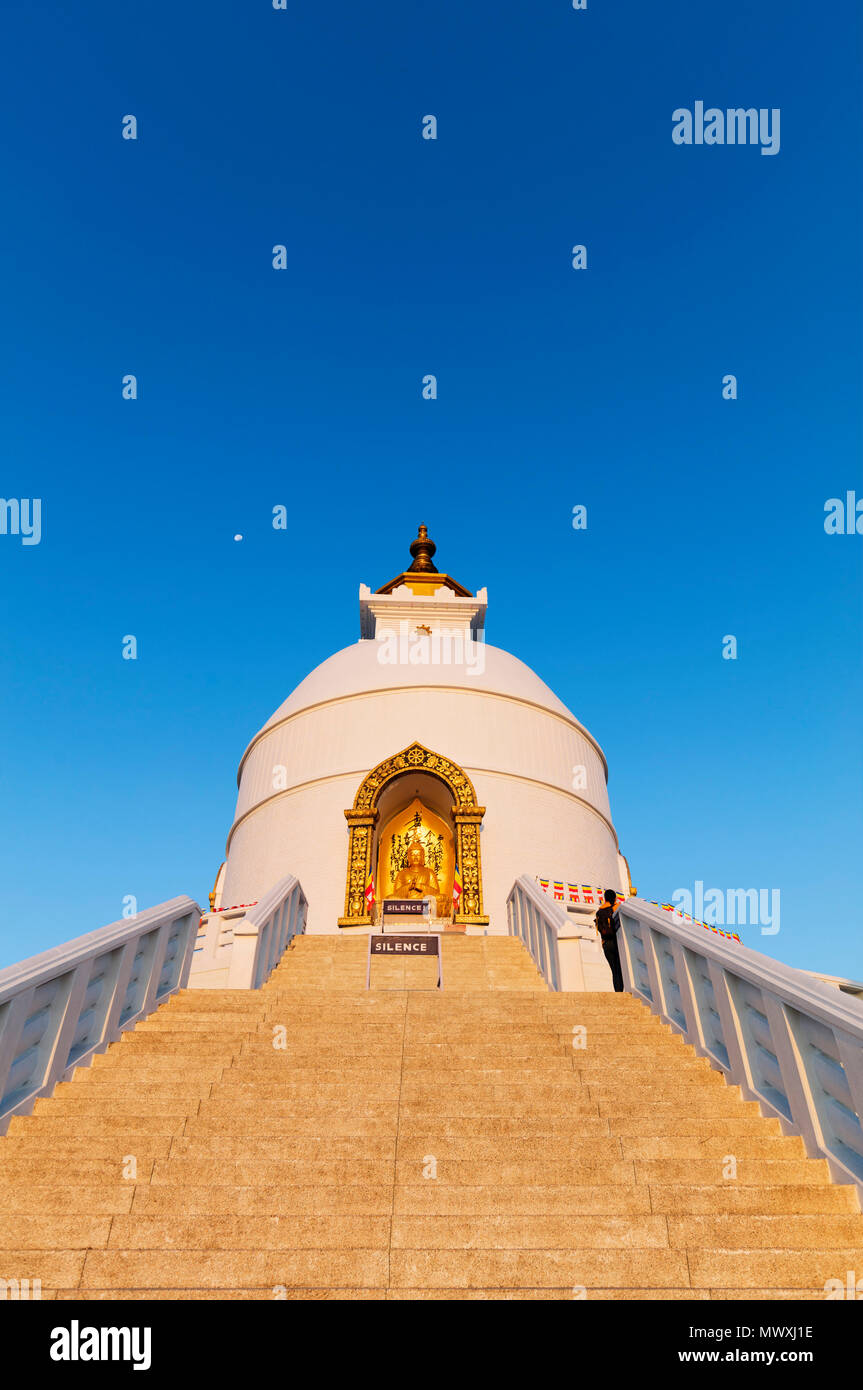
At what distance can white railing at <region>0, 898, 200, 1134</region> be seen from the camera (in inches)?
192

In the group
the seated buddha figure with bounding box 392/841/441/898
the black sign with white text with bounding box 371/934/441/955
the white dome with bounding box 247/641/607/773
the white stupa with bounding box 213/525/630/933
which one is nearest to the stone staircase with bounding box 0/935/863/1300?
the black sign with white text with bounding box 371/934/441/955

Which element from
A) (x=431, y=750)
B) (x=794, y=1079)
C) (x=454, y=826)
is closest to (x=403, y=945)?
(x=794, y=1079)

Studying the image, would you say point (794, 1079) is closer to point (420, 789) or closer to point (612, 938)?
point (612, 938)

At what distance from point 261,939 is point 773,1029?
692 cm

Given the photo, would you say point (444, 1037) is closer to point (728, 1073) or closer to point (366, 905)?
point (728, 1073)

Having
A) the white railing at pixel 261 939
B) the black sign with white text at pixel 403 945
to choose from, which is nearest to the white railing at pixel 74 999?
the white railing at pixel 261 939

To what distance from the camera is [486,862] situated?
61.3 feet

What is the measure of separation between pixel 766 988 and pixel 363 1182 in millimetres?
2907

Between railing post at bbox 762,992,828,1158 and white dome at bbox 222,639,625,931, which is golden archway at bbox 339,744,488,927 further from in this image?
railing post at bbox 762,992,828,1158

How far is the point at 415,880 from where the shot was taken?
64.2 ft

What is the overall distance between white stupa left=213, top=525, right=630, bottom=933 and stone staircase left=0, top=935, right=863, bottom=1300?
1182 centimetres

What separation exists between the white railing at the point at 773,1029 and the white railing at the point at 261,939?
16.7 ft

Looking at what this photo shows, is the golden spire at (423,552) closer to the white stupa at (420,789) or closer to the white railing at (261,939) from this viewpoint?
the white stupa at (420,789)
